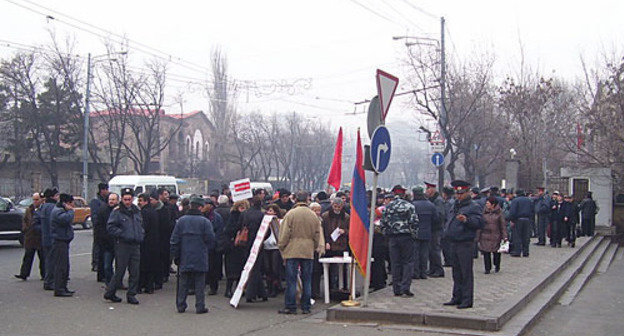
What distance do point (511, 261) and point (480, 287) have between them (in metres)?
5.29

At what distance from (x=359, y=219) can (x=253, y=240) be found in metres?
2.04

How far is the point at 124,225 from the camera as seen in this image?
10852 mm

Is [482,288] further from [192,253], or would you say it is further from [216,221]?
[192,253]

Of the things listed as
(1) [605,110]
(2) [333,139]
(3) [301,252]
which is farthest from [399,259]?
(2) [333,139]

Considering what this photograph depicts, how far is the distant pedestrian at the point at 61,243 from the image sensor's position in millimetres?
11492

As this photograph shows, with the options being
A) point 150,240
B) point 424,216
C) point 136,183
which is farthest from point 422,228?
point 136,183

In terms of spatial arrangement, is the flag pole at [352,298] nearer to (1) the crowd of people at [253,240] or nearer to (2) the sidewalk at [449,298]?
(2) the sidewalk at [449,298]

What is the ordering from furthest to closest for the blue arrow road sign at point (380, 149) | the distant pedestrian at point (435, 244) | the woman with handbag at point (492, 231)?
the woman with handbag at point (492, 231)
the distant pedestrian at point (435, 244)
the blue arrow road sign at point (380, 149)

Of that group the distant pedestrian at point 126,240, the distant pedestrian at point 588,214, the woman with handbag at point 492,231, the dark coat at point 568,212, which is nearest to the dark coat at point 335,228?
the distant pedestrian at point 126,240

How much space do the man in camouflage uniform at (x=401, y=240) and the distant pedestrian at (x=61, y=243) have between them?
545 cm

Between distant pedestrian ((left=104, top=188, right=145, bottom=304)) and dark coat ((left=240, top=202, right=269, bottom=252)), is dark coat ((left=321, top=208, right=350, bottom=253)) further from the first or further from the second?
distant pedestrian ((left=104, top=188, right=145, bottom=304))

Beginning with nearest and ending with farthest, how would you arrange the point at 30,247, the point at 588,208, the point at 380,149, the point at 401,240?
the point at 380,149, the point at 401,240, the point at 30,247, the point at 588,208

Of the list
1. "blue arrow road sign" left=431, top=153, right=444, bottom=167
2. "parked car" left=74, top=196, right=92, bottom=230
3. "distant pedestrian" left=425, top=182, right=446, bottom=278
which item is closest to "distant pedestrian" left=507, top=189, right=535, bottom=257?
"distant pedestrian" left=425, top=182, right=446, bottom=278

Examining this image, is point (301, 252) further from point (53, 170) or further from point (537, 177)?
point (53, 170)
